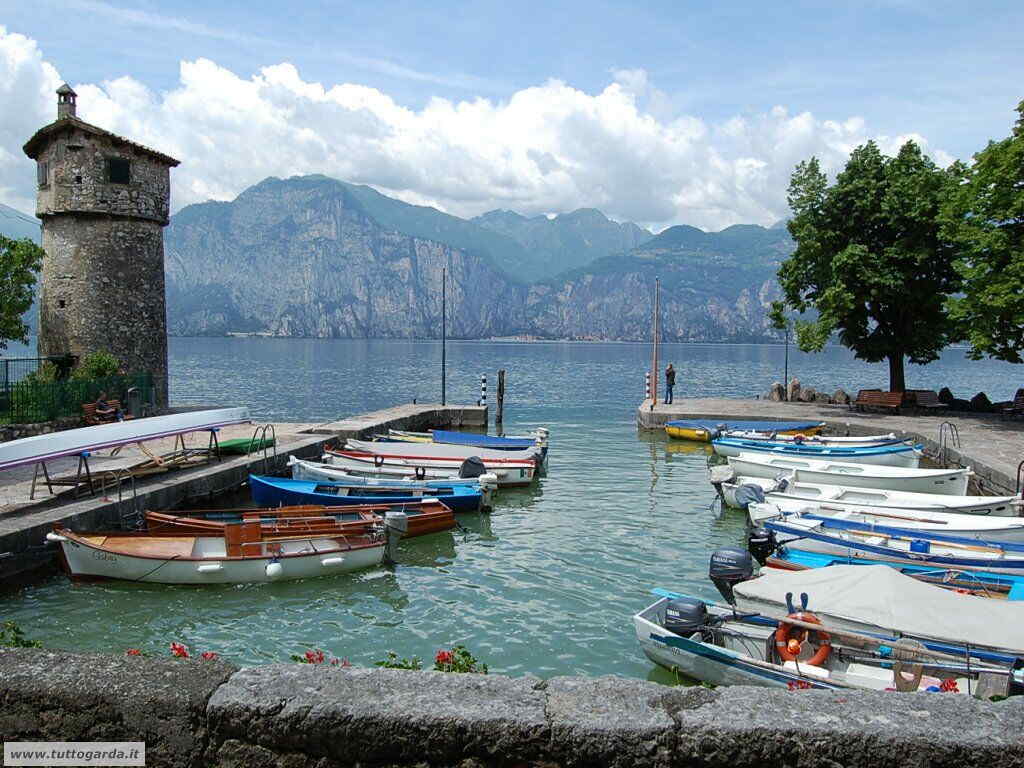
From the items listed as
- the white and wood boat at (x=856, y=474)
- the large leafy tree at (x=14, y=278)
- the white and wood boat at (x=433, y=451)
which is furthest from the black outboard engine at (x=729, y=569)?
the large leafy tree at (x=14, y=278)

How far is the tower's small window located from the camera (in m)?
30.4

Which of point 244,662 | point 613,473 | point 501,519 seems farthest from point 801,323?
point 244,662

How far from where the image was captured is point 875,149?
38312 millimetres

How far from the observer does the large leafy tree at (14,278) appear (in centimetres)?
3031

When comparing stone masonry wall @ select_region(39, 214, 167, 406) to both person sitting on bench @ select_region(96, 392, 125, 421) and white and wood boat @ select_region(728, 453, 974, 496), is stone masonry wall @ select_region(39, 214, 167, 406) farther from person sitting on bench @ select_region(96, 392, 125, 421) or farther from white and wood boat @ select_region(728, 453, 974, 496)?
white and wood boat @ select_region(728, 453, 974, 496)

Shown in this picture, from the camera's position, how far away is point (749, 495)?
1908cm

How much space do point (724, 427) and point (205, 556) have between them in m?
23.0

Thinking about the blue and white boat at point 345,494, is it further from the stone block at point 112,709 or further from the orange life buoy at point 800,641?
the stone block at point 112,709

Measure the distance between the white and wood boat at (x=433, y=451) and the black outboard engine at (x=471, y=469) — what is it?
2.40m

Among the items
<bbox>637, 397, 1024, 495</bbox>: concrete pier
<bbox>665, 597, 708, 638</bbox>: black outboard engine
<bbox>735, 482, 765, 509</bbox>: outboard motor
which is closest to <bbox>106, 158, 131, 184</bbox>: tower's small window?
<bbox>637, 397, 1024, 495</bbox>: concrete pier

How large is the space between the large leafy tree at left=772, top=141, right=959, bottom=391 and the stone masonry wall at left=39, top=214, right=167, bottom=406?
27768 mm

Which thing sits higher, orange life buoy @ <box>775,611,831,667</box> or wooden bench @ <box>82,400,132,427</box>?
wooden bench @ <box>82,400,132,427</box>

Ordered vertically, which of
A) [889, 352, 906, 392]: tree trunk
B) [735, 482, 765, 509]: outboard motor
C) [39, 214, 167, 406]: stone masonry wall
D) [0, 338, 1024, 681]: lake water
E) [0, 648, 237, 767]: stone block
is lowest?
[0, 338, 1024, 681]: lake water

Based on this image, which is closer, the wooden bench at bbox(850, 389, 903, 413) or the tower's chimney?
the tower's chimney
